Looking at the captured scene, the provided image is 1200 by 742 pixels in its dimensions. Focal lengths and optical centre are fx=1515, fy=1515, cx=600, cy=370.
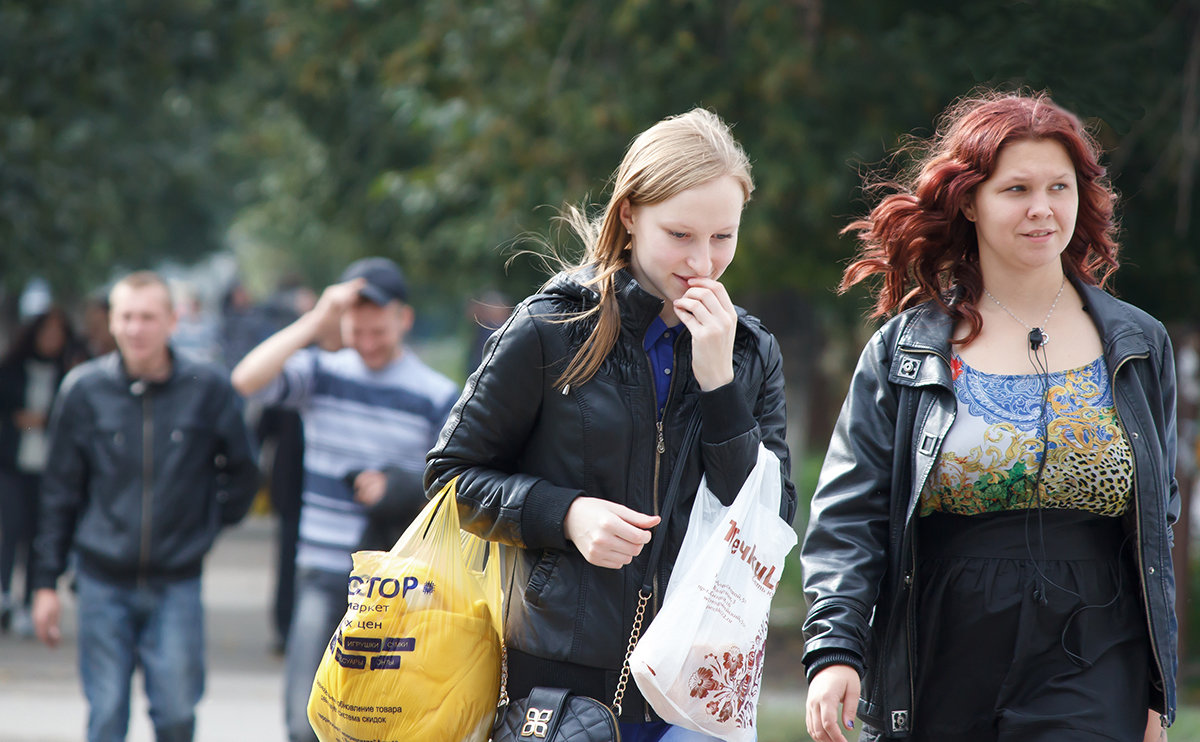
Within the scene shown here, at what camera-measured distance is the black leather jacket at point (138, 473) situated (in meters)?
5.80

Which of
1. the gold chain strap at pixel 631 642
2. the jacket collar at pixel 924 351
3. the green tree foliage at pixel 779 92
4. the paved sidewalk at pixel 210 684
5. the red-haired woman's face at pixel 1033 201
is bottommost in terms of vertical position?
the paved sidewalk at pixel 210 684

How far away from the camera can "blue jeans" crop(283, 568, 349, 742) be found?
5562 mm

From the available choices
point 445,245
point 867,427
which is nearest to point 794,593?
point 445,245

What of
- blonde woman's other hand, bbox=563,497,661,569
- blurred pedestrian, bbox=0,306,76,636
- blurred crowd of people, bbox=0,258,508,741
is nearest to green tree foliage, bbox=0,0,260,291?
blurred pedestrian, bbox=0,306,76,636

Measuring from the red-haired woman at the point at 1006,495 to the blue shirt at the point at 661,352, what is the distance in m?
0.53

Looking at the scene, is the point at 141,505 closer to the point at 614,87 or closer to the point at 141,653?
the point at 141,653

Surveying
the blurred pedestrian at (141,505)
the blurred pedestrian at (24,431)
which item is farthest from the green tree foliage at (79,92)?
the blurred pedestrian at (141,505)

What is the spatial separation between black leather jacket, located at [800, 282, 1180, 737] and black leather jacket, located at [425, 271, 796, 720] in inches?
10.8

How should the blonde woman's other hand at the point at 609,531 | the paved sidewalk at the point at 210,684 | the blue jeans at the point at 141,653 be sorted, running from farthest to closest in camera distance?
1. the paved sidewalk at the point at 210,684
2. the blue jeans at the point at 141,653
3. the blonde woman's other hand at the point at 609,531

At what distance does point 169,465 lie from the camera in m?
5.88

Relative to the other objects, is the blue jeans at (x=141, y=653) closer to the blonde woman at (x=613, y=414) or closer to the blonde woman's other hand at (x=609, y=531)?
the blonde woman at (x=613, y=414)

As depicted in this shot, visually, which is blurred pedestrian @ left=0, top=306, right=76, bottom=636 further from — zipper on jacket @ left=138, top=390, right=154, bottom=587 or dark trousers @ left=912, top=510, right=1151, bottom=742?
dark trousers @ left=912, top=510, right=1151, bottom=742

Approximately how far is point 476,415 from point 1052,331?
49.9 inches

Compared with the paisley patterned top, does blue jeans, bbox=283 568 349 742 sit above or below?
below
